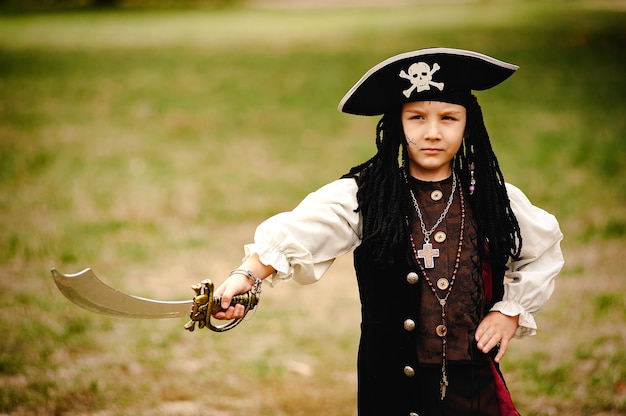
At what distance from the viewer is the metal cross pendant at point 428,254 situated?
8.60ft

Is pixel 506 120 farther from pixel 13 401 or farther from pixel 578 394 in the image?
pixel 13 401

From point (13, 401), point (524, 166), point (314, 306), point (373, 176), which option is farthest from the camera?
point (524, 166)

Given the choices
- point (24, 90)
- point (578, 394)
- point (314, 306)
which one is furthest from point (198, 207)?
point (24, 90)

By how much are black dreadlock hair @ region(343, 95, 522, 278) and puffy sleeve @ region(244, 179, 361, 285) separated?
0.18ft

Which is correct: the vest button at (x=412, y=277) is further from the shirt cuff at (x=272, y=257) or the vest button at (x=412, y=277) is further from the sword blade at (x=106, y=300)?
the sword blade at (x=106, y=300)

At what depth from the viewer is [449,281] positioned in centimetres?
264

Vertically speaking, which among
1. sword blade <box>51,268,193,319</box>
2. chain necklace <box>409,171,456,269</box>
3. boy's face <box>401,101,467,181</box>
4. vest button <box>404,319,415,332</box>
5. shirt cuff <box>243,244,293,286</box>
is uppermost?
boy's face <box>401,101,467,181</box>

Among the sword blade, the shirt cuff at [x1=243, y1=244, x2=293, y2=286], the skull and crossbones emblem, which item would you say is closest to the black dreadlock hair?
the skull and crossbones emblem

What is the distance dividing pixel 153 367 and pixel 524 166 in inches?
215

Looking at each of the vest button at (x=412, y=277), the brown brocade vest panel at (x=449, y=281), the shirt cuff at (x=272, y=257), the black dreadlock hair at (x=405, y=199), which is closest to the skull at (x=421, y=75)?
the black dreadlock hair at (x=405, y=199)

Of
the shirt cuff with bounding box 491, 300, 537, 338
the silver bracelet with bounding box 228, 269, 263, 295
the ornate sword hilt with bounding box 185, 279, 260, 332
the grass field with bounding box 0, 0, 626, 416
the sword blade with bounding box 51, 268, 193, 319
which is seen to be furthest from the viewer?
the grass field with bounding box 0, 0, 626, 416

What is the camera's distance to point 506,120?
36.2 feet

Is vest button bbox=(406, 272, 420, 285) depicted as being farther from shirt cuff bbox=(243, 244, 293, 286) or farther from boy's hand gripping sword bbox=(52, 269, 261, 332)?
boy's hand gripping sword bbox=(52, 269, 261, 332)

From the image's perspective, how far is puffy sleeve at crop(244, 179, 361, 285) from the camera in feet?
8.33
